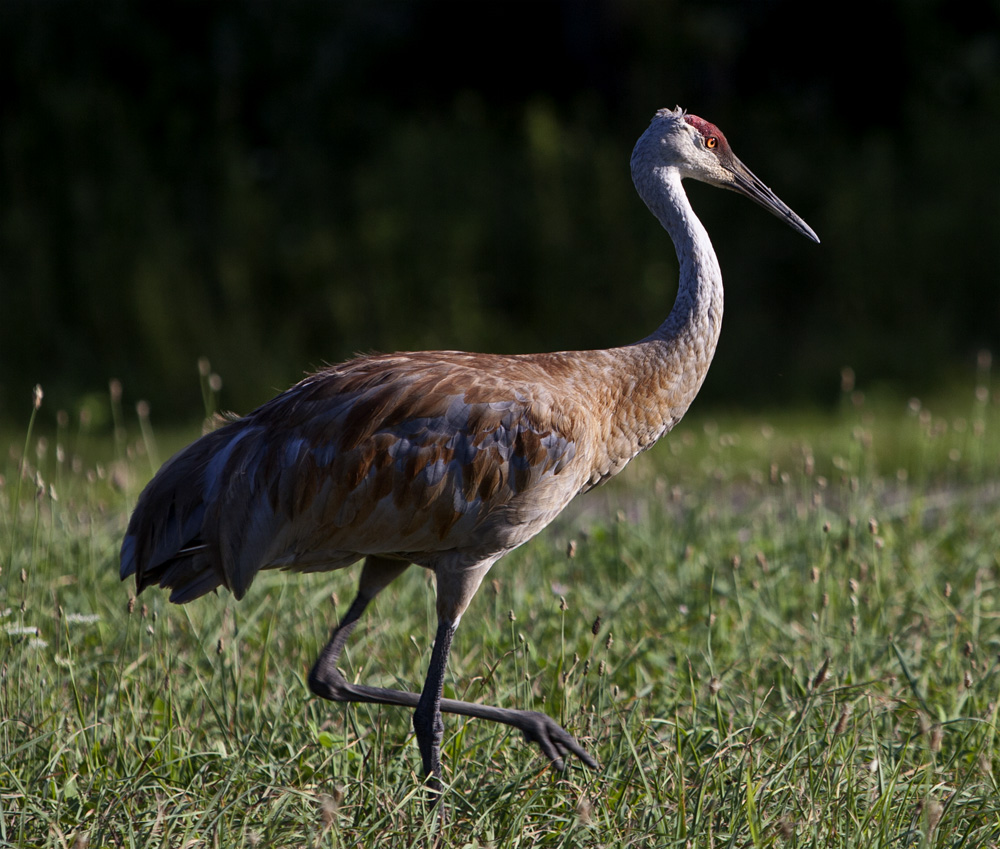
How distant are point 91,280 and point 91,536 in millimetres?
6244

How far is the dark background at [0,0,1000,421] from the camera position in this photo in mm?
10172

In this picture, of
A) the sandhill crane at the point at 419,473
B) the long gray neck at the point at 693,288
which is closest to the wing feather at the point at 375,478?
the sandhill crane at the point at 419,473

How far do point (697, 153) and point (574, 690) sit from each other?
1619mm

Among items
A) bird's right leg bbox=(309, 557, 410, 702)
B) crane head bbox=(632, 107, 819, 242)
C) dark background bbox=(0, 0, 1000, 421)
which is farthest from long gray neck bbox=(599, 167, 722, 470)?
dark background bbox=(0, 0, 1000, 421)

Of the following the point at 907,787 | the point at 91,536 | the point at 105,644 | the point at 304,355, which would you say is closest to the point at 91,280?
the point at 304,355

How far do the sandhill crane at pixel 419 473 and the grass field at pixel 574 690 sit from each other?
199 mm

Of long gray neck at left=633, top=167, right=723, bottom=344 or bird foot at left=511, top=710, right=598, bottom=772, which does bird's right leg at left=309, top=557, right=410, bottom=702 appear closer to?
bird foot at left=511, top=710, right=598, bottom=772

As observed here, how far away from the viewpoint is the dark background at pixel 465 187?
1017cm

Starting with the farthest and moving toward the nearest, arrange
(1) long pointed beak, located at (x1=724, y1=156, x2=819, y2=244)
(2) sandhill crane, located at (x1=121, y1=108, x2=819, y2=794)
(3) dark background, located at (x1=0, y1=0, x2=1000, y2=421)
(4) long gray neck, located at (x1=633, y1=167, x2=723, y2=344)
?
(3) dark background, located at (x1=0, y1=0, x2=1000, y2=421) → (1) long pointed beak, located at (x1=724, y1=156, x2=819, y2=244) → (4) long gray neck, located at (x1=633, y1=167, x2=723, y2=344) → (2) sandhill crane, located at (x1=121, y1=108, x2=819, y2=794)

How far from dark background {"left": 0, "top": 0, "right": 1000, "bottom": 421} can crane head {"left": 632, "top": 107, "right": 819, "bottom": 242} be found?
5.47m

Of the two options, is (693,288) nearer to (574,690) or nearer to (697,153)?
(697,153)

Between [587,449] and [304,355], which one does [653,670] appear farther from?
[304,355]

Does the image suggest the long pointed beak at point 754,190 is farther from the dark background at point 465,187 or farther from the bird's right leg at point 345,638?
the dark background at point 465,187

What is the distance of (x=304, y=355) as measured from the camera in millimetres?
10188
